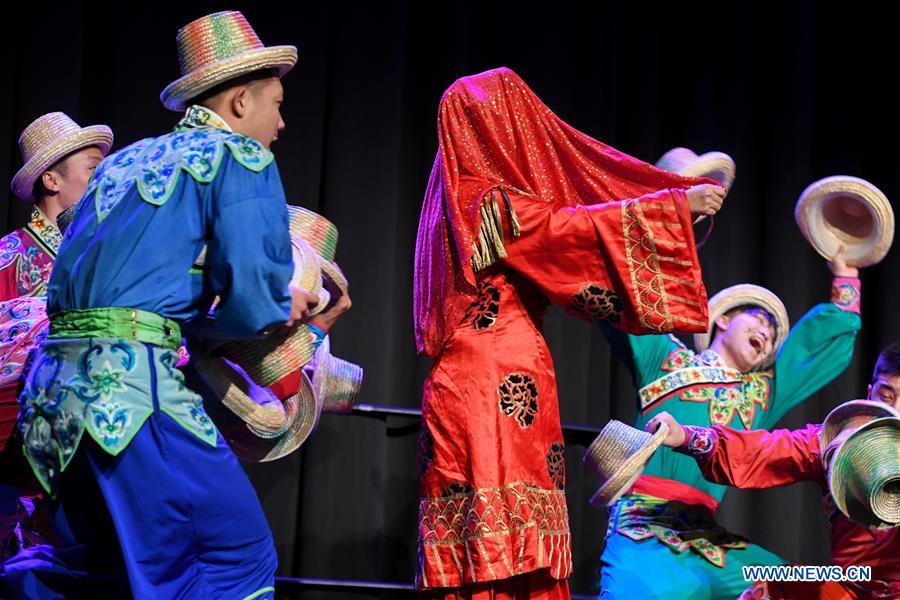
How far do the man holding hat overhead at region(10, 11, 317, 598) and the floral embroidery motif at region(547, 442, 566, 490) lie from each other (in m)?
0.75

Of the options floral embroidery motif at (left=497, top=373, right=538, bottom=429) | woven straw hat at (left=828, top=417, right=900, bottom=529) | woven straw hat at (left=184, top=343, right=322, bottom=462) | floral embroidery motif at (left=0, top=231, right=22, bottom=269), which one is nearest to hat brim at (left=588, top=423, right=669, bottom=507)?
floral embroidery motif at (left=497, top=373, right=538, bottom=429)

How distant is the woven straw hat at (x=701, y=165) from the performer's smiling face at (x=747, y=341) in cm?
68

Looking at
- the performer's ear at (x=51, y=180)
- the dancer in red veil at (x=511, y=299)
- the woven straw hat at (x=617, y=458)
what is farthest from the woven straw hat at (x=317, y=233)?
the performer's ear at (x=51, y=180)

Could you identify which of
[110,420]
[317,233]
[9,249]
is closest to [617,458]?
[317,233]

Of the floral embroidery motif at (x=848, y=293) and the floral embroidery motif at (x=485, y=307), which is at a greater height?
the floral embroidery motif at (x=848, y=293)

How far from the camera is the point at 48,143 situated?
333cm

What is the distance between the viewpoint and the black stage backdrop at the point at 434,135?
4.01 metres

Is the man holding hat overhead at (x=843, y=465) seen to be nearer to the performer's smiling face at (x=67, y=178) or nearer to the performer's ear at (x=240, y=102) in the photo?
the performer's ear at (x=240, y=102)

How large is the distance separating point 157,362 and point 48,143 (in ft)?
5.37

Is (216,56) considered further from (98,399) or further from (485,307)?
(485,307)

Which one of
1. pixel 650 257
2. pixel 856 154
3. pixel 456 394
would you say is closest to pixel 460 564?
pixel 456 394

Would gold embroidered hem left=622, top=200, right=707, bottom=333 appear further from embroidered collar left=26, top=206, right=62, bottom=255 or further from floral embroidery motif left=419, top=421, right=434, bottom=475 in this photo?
embroidered collar left=26, top=206, right=62, bottom=255

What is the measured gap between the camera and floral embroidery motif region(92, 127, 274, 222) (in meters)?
2.03

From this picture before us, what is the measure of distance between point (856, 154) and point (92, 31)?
132 inches
